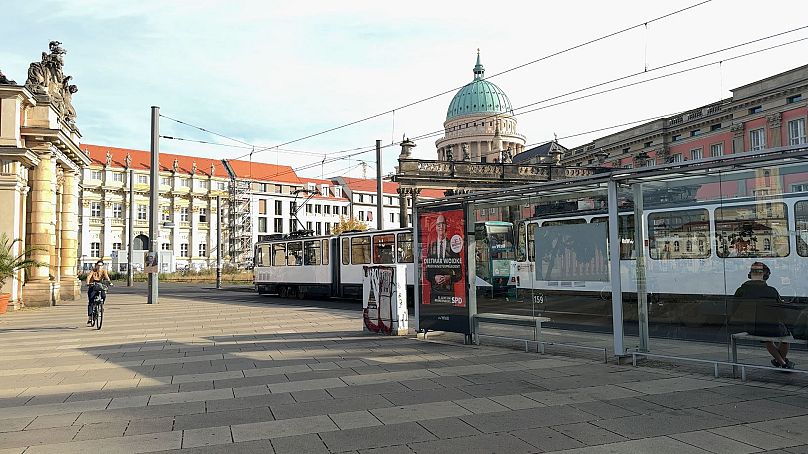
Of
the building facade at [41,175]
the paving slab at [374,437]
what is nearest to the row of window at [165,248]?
the building facade at [41,175]

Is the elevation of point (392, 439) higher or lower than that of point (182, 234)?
lower

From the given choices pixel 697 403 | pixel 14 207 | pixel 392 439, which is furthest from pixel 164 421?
pixel 14 207

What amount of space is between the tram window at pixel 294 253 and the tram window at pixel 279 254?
0.44 metres

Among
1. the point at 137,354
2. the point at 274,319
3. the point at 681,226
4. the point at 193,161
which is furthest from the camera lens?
the point at 193,161

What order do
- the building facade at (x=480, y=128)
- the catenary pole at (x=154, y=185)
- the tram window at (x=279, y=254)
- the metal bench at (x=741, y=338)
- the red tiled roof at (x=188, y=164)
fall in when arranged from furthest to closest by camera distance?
the red tiled roof at (x=188, y=164)
the building facade at (x=480, y=128)
the tram window at (x=279, y=254)
the catenary pole at (x=154, y=185)
the metal bench at (x=741, y=338)

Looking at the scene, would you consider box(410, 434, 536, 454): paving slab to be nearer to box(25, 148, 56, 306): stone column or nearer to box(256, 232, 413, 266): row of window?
box(256, 232, 413, 266): row of window

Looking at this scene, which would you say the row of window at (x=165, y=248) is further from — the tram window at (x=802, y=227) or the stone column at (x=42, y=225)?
the tram window at (x=802, y=227)

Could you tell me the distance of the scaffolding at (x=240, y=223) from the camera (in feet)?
342

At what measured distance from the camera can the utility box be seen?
14.4m

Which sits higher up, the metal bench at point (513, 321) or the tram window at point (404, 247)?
the tram window at point (404, 247)

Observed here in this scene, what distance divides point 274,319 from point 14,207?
12732mm

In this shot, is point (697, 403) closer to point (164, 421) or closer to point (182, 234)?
point (164, 421)

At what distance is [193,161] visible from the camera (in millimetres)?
110062

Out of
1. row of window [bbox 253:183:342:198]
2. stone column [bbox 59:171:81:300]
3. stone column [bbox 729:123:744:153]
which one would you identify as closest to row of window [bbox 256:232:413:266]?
stone column [bbox 59:171:81:300]
